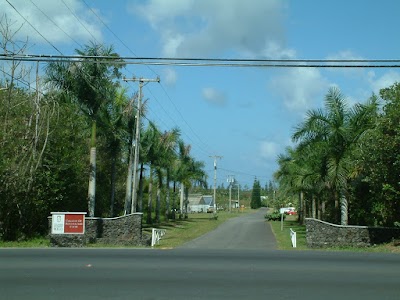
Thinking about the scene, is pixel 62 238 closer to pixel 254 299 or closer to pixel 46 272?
pixel 46 272

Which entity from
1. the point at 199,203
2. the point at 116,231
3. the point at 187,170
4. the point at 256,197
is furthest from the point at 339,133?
the point at 256,197

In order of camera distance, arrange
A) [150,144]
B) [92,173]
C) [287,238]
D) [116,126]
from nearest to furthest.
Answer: [92,173] → [287,238] → [116,126] → [150,144]

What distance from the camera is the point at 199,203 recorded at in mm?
147625

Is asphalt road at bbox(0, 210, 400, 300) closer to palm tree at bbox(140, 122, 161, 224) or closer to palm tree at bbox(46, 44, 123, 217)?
palm tree at bbox(46, 44, 123, 217)

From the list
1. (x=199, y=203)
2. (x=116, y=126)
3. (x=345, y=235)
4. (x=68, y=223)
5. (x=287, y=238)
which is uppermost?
(x=116, y=126)

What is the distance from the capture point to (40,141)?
29094mm

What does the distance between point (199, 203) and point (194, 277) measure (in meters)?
136

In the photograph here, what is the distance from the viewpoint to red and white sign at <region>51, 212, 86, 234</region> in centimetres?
2452

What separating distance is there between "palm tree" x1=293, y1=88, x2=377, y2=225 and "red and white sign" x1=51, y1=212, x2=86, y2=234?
13.8m

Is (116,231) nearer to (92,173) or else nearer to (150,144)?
(92,173)

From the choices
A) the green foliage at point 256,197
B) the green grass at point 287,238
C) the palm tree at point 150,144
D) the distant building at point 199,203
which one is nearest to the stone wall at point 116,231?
the green grass at point 287,238

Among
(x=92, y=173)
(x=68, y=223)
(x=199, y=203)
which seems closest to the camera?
(x=68, y=223)

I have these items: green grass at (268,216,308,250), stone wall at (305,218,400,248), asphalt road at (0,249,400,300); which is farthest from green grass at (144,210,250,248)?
asphalt road at (0,249,400,300)

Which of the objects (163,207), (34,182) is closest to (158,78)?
(34,182)
